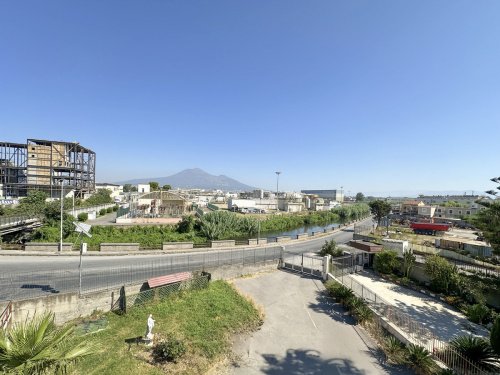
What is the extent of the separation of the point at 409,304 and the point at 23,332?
61.3 ft

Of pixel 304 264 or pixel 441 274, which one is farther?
pixel 304 264

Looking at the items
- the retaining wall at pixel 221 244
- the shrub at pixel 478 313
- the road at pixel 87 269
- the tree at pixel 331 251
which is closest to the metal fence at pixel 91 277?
the road at pixel 87 269

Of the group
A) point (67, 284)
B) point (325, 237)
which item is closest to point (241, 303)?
point (67, 284)

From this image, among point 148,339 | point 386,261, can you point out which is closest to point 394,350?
point 148,339

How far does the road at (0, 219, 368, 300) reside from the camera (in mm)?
14188

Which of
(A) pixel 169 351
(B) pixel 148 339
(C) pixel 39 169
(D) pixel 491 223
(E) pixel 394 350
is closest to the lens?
(A) pixel 169 351

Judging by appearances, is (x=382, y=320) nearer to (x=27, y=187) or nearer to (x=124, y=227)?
(x=124, y=227)

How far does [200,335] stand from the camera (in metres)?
11.0

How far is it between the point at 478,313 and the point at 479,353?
7.16 metres

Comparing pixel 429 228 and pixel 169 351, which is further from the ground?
pixel 169 351

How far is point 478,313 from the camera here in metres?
14.7

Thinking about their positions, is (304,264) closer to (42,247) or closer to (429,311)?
(429,311)

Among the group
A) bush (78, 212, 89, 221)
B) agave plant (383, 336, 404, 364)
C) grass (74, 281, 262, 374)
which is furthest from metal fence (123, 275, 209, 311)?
bush (78, 212, 89, 221)

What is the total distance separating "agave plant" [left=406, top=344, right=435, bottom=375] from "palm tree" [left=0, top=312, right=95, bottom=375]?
11.0m
